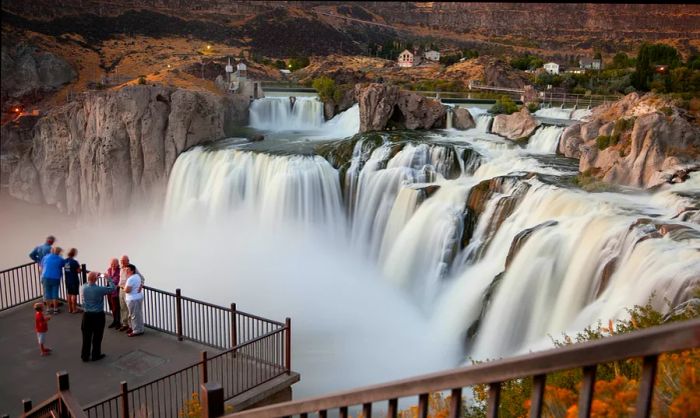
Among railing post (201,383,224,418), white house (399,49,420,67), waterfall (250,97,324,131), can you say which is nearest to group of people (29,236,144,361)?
railing post (201,383,224,418)

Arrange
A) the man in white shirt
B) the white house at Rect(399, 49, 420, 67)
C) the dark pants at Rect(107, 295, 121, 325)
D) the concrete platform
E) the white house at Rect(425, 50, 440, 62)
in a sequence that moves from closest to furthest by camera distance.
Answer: the concrete platform → the man in white shirt → the dark pants at Rect(107, 295, 121, 325) → the white house at Rect(399, 49, 420, 67) → the white house at Rect(425, 50, 440, 62)

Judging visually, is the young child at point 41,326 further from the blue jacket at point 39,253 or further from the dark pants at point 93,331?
the blue jacket at point 39,253

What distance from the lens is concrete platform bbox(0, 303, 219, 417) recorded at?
10.8m

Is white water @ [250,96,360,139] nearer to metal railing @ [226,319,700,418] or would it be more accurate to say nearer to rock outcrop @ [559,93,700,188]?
rock outcrop @ [559,93,700,188]

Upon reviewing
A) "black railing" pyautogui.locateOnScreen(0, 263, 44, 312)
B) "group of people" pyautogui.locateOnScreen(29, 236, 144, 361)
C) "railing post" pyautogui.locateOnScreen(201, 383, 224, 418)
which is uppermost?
"railing post" pyautogui.locateOnScreen(201, 383, 224, 418)

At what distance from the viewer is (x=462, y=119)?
3259 cm

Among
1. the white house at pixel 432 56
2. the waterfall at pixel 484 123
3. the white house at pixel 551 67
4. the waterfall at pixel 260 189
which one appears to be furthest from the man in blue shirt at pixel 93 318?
the white house at pixel 432 56

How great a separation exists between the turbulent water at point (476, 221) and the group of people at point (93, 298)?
313 inches

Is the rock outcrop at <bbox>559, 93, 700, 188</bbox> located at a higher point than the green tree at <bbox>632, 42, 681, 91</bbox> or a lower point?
lower

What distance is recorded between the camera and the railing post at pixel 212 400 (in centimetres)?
480

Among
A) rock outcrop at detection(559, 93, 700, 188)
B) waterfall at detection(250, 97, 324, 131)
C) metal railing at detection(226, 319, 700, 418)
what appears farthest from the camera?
waterfall at detection(250, 97, 324, 131)

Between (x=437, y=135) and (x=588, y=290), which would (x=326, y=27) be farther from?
(x=588, y=290)

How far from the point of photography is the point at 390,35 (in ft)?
319

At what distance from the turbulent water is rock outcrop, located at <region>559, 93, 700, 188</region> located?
814mm
